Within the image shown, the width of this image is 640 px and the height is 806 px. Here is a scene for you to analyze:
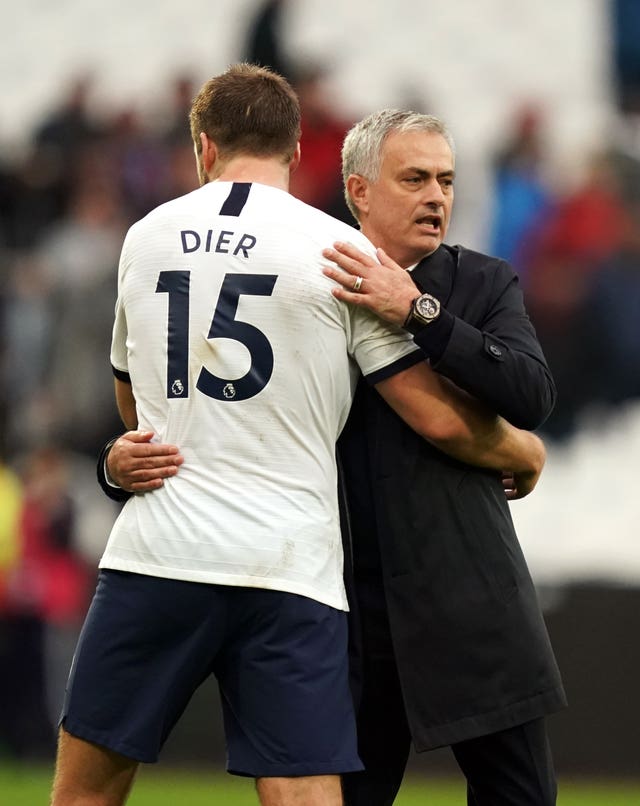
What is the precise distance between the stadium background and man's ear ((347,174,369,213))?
5972mm

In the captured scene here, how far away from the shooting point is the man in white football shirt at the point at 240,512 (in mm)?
3250

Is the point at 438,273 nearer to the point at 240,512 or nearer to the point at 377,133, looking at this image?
the point at 377,133

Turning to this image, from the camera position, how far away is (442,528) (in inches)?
139

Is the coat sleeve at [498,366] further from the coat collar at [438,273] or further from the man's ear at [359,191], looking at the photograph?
the man's ear at [359,191]

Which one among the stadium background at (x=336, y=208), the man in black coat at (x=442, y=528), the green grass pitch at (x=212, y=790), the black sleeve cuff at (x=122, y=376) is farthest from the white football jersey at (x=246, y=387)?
the stadium background at (x=336, y=208)

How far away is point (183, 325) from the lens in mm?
3320

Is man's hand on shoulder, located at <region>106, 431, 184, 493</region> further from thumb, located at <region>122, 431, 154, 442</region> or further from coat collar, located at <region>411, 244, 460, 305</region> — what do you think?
coat collar, located at <region>411, 244, 460, 305</region>

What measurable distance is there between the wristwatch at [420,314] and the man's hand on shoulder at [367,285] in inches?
0.4

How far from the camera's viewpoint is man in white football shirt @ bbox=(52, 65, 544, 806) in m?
3.25

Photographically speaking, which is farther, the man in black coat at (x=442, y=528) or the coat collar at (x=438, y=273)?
the coat collar at (x=438, y=273)

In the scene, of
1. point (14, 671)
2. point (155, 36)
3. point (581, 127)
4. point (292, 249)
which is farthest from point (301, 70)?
point (292, 249)

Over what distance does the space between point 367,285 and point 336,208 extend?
6.47 m

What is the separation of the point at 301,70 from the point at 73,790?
25.4 feet

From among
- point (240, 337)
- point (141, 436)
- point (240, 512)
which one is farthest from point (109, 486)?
point (240, 337)
